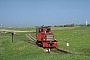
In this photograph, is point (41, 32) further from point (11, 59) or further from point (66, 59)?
point (66, 59)

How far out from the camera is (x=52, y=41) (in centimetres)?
2783

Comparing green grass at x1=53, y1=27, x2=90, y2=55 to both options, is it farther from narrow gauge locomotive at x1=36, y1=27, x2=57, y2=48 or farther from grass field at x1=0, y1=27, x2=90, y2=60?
narrow gauge locomotive at x1=36, y1=27, x2=57, y2=48

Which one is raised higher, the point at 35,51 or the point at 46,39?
the point at 46,39

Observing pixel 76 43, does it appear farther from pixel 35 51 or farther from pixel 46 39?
pixel 35 51

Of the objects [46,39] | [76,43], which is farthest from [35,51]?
[76,43]

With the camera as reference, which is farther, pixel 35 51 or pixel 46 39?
pixel 46 39

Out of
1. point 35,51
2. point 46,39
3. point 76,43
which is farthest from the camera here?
point 76,43

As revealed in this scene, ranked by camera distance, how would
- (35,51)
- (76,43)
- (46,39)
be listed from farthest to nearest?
(76,43) < (46,39) < (35,51)

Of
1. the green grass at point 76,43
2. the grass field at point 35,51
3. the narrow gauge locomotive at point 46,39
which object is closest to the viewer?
the grass field at point 35,51

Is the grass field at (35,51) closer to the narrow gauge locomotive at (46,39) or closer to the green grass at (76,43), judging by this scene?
the green grass at (76,43)

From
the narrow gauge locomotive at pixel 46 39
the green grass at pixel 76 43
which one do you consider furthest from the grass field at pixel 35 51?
the narrow gauge locomotive at pixel 46 39

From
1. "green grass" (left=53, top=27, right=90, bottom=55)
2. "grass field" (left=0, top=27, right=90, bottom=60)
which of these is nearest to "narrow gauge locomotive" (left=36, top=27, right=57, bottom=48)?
"grass field" (left=0, top=27, right=90, bottom=60)

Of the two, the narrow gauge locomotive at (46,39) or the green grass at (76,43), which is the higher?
the narrow gauge locomotive at (46,39)

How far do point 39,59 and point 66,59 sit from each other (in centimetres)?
168
